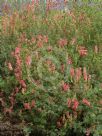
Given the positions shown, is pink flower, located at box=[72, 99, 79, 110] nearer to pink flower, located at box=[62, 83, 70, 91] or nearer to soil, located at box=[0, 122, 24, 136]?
pink flower, located at box=[62, 83, 70, 91]

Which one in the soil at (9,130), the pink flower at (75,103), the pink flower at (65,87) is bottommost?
the soil at (9,130)

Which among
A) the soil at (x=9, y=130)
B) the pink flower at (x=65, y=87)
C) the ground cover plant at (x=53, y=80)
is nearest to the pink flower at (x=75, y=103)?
the ground cover plant at (x=53, y=80)

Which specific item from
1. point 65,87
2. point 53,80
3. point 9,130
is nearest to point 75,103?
point 65,87

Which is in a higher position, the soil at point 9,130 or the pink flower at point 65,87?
the pink flower at point 65,87

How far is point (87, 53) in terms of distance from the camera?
194 inches

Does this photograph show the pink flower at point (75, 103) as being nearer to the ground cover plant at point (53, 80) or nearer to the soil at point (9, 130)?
the ground cover plant at point (53, 80)

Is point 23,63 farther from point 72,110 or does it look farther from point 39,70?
point 72,110

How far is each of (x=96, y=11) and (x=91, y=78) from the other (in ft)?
5.34

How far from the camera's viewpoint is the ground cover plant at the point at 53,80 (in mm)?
4223

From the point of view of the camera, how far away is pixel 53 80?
433 cm

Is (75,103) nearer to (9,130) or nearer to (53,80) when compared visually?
(53,80)

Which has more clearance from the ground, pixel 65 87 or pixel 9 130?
pixel 65 87

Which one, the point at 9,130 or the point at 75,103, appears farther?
the point at 9,130

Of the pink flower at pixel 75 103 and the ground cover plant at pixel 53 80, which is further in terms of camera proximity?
the ground cover plant at pixel 53 80
